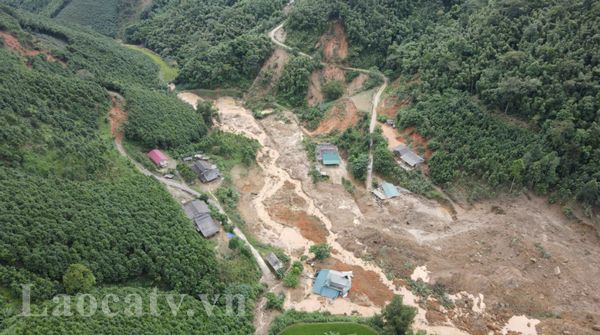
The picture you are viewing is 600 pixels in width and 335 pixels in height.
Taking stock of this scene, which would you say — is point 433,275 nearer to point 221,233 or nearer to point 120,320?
point 221,233

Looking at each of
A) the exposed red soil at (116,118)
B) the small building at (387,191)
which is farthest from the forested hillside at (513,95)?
the exposed red soil at (116,118)

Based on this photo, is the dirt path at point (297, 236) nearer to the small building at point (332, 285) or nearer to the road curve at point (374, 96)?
the small building at point (332, 285)

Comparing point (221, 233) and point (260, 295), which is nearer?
point (260, 295)

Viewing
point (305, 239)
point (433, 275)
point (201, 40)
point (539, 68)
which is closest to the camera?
point (433, 275)

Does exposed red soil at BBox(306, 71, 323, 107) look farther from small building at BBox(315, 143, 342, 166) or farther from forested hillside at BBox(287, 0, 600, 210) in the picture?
small building at BBox(315, 143, 342, 166)

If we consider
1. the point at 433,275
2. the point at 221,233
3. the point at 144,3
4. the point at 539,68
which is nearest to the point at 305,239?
the point at 221,233

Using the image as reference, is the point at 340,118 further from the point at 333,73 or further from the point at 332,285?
the point at 332,285

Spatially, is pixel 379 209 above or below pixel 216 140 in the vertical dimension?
below
